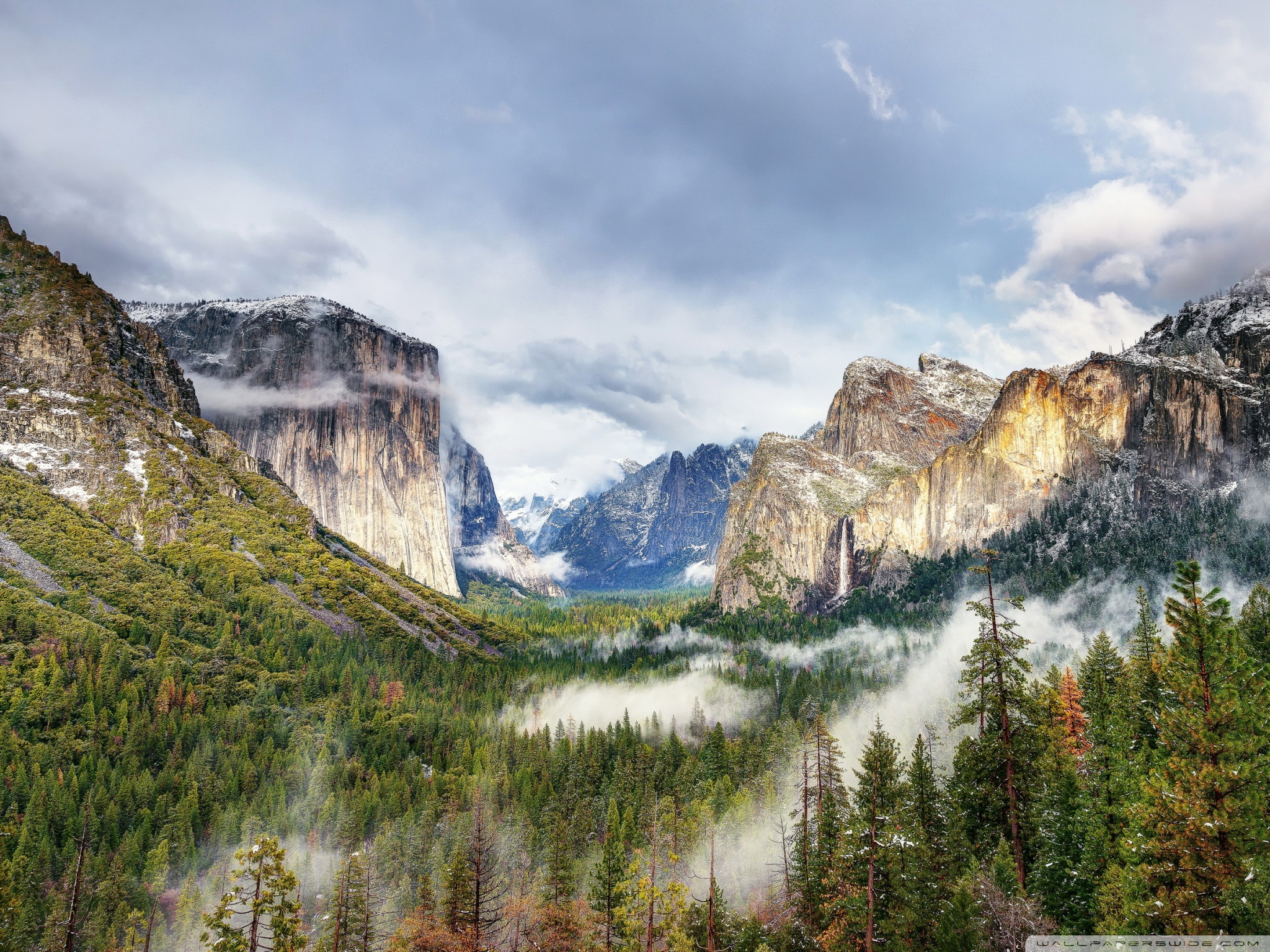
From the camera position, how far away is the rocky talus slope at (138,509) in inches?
4483

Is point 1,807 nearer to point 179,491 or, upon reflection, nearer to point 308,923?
point 308,923

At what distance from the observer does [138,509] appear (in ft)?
450

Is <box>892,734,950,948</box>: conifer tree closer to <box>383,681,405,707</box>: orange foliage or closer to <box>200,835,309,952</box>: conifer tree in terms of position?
<box>200,835,309,952</box>: conifer tree

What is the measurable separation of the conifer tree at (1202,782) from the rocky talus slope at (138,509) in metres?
114

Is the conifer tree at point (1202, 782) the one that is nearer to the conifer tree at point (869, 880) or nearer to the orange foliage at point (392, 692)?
the conifer tree at point (869, 880)

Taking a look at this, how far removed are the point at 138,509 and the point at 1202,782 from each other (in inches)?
6390

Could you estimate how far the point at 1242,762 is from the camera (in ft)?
66.9

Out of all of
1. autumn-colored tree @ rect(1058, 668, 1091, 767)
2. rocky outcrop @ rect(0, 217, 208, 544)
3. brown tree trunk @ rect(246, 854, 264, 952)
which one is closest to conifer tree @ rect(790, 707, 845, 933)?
autumn-colored tree @ rect(1058, 668, 1091, 767)

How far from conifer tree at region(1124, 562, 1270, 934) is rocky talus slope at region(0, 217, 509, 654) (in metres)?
114

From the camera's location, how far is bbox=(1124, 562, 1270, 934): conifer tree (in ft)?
66.4

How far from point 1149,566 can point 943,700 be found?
68920 mm

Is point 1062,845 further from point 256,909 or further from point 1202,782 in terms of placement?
point 256,909

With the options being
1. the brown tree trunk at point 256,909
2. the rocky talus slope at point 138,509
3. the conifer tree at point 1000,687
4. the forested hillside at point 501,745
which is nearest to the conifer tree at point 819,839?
the forested hillside at point 501,745

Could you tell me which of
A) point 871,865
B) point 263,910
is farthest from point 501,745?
point 871,865
